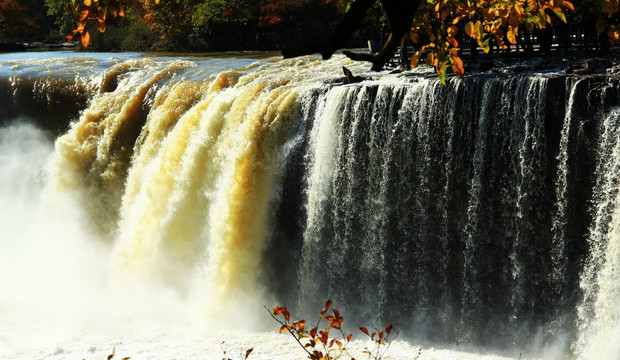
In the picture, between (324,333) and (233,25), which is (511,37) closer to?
(324,333)

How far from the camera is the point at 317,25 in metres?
25.6

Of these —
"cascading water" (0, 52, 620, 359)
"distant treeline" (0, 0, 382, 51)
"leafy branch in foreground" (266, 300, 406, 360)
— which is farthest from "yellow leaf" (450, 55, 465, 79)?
"distant treeline" (0, 0, 382, 51)

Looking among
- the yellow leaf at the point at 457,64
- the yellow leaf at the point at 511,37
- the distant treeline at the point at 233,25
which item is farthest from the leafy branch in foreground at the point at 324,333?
the distant treeline at the point at 233,25

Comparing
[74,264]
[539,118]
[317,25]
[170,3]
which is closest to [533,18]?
[539,118]

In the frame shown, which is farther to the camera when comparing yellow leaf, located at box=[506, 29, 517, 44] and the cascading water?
the cascading water

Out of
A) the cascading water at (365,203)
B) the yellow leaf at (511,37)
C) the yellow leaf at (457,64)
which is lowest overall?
the cascading water at (365,203)

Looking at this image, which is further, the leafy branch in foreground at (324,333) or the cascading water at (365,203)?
the cascading water at (365,203)

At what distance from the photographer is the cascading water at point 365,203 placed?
905 centimetres

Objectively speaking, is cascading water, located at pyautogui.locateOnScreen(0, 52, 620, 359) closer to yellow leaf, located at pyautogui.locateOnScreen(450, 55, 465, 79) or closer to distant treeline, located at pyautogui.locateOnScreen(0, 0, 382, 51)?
yellow leaf, located at pyautogui.locateOnScreen(450, 55, 465, 79)

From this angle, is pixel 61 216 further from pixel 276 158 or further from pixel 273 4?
pixel 273 4

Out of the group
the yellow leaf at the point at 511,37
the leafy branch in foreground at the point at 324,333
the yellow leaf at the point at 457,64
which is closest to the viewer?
the leafy branch in foreground at the point at 324,333

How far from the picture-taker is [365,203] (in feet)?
34.6

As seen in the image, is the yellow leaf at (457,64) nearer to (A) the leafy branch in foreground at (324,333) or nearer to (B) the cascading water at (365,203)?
(A) the leafy branch in foreground at (324,333)

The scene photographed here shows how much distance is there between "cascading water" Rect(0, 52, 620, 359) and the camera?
905cm
